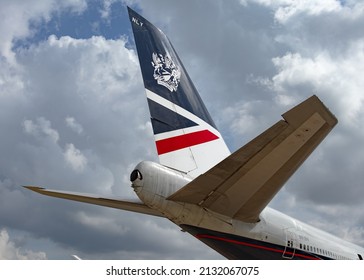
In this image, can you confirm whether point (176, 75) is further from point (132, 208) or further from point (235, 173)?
point (235, 173)

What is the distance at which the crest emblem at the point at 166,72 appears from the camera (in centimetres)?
1412

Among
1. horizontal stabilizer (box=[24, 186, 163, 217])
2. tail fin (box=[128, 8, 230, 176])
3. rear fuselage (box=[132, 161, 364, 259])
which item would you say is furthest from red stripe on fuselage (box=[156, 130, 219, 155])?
horizontal stabilizer (box=[24, 186, 163, 217])

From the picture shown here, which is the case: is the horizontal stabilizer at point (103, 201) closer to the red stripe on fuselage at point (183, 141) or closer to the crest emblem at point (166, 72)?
the red stripe on fuselage at point (183, 141)

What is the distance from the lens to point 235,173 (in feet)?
31.5

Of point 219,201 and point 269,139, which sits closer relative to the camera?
point 269,139

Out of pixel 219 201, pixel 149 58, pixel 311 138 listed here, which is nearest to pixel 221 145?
pixel 149 58

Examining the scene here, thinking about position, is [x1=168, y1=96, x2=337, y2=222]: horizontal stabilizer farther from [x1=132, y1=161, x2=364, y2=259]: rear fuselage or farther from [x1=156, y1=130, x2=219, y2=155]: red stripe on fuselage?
[x1=156, y1=130, x2=219, y2=155]: red stripe on fuselage

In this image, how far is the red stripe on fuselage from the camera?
12.9m

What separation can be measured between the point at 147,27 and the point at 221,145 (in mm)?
4716

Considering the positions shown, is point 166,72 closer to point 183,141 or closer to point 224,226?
point 183,141

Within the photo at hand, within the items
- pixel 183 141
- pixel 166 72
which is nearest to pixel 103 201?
pixel 183 141

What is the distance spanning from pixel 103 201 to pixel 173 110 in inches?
139

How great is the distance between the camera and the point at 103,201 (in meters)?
12.7

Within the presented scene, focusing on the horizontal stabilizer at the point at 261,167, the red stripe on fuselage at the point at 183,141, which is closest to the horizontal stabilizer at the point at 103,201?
the red stripe on fuselage at the point at 183,141
